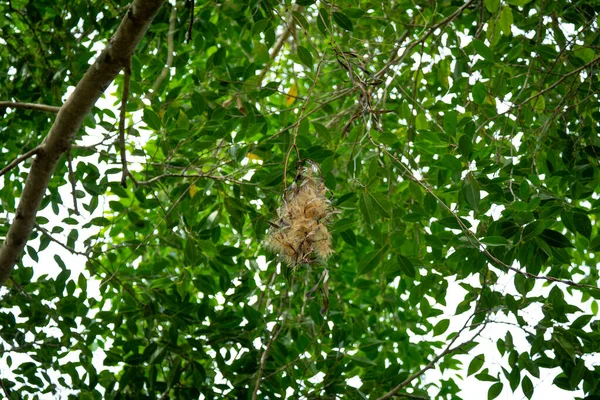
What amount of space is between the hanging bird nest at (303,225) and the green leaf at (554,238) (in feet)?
1.95

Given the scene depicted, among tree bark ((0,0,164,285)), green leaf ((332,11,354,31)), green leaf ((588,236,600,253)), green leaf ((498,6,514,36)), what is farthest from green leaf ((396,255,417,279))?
tree bark ((0,0,164,285))

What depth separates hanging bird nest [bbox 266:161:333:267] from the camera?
1.70 meters

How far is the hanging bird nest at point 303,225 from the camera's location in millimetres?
1696

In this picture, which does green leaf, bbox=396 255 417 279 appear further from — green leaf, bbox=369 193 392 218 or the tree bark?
the tree bark

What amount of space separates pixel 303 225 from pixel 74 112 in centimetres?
62

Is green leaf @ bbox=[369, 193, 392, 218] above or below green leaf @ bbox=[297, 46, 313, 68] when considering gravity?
below

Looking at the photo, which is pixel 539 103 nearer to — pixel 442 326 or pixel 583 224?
pixel 583 224

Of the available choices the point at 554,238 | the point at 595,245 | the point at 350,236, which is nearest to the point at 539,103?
the point at 595,245

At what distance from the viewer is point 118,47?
5.73 feet

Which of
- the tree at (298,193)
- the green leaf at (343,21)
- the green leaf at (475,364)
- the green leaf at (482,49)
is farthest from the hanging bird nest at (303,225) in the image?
the green leaf at (475,364)

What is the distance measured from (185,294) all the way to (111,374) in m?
0.39

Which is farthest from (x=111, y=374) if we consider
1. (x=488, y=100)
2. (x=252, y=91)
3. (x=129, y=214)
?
(x=488, y=100)

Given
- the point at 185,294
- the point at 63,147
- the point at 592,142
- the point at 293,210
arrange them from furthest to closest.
Answer: 1. the point at 185,294
2. the point at 592,142
3. the point at 63,147
4. the point at 293,210

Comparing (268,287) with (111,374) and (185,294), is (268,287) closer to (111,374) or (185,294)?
(185,294)
